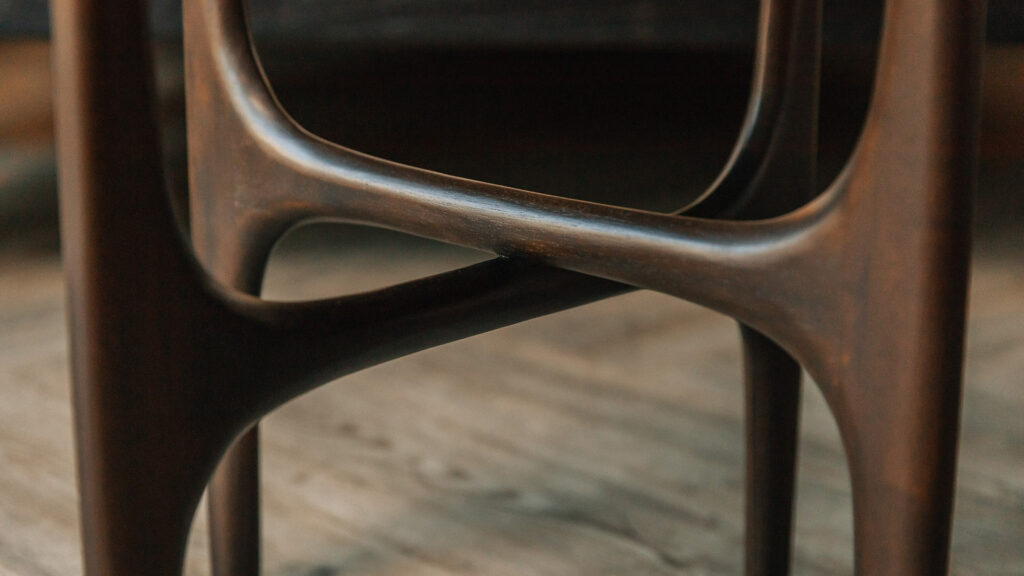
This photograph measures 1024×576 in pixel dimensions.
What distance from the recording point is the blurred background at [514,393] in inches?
25.8

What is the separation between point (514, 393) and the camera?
2.95 ft

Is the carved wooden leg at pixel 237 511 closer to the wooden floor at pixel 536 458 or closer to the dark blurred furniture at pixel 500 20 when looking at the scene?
the wooden floor at pixel 536 458

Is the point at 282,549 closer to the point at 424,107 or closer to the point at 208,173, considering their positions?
the point at 208,173

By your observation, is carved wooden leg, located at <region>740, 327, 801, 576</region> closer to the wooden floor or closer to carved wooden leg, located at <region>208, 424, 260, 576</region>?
the wooden floor

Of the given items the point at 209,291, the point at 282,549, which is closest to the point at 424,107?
the point at 282,549

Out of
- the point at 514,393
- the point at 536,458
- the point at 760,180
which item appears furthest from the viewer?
the point at 514,393

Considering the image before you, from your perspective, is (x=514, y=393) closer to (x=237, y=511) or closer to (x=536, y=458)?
(x=536, y=458)

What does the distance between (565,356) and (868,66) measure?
51cm

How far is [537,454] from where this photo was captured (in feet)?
2.56

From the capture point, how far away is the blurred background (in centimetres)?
65

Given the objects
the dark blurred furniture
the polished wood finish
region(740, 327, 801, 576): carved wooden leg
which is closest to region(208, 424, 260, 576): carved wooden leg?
the polished wood finish

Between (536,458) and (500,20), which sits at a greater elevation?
(500,20)

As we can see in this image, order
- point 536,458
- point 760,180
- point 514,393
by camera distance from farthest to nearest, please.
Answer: point 514,393 < point 536,458 < point 760,180

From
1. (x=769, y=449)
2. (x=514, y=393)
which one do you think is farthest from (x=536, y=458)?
(x=769, y=449)
